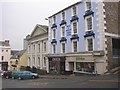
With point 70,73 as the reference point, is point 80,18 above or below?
above

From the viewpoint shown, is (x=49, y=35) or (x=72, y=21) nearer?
(x=72, y=21)

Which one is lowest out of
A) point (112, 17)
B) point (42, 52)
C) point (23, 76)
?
point (23, 76)

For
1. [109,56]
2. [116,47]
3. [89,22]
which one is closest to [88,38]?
[89,22]

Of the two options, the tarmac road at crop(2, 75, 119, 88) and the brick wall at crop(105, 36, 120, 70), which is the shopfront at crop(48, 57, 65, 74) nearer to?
the brick wall at crop(105, 36, 120, 70)

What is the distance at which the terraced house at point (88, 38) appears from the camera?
3058 cm

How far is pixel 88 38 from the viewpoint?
108 feet

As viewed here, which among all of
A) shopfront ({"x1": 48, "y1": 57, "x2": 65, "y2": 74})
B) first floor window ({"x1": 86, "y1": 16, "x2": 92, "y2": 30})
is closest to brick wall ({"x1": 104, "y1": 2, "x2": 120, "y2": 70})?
first floor window ({"x1": 86, "y1": 16, "x2": 92, "y2": 30})

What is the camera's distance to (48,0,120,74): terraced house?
30.6 meters

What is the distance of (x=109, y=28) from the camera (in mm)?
31219

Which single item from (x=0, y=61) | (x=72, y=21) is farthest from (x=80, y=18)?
(x=0, y=61)

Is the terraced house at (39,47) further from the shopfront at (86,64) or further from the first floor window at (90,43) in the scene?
the first floor window at (90,43)

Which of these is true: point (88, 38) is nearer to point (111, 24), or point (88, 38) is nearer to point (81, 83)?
point (111, 24)

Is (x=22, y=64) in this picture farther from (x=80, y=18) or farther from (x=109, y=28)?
(x=109, y=28)

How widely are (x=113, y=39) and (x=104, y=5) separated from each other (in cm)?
457
